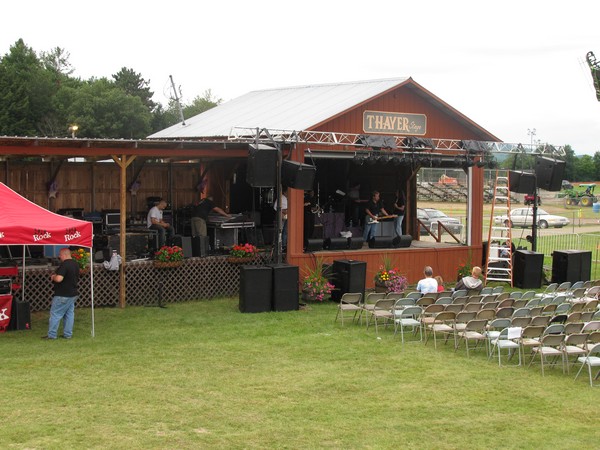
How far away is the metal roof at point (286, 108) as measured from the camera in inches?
781

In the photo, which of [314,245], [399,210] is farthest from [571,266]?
[314,245]

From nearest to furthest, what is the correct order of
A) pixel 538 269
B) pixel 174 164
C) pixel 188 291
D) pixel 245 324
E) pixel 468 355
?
pixel 468 355 < pixel 245 324 < pixel 188 291 < pixel 538 269 < pixel 174 164

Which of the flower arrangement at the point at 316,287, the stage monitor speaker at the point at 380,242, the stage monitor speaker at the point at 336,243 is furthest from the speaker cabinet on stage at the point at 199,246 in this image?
the stage monitor speaker at the point at 380,242

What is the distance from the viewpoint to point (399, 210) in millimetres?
23422

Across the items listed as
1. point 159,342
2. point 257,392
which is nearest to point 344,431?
point 257,392

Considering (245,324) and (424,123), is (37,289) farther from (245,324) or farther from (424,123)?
(424,123)

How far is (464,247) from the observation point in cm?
2167

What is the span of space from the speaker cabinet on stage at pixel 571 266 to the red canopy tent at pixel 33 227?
12625 millimetres

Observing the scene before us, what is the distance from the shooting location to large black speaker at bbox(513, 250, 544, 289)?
68.1ft

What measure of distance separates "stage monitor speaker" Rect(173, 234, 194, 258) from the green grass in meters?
3.22

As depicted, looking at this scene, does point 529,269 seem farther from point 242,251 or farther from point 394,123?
point 242,251

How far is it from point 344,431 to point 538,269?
13012mm

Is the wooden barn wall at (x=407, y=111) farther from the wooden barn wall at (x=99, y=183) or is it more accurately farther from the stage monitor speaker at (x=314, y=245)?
the wooden barn wall at (x=99, y=183)

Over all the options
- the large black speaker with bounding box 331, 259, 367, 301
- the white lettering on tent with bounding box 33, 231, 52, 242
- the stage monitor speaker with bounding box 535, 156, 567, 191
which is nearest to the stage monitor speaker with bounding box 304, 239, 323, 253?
the large black speaker with bounding box 331, 259, 367, 301
